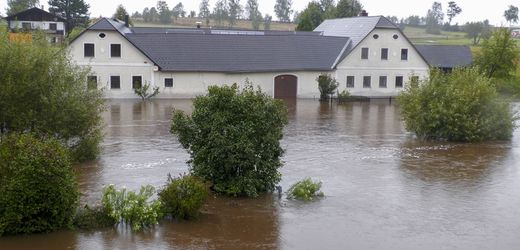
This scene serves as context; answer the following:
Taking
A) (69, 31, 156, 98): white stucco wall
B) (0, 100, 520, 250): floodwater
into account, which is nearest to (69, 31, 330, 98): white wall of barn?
(69, 31, 156, 98): white stucco wall

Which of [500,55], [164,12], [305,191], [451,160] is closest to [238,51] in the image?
[500,55]

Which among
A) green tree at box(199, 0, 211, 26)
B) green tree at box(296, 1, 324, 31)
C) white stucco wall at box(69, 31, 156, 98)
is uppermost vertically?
green tree at box(199, 0, 211, 26)

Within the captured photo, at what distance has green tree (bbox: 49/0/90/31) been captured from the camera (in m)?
79.6

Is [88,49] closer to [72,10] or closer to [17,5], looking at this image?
[72,10]

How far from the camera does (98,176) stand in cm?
1789

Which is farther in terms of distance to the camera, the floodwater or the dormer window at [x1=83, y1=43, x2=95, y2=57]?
the dormer window at [x1=83, y1=43, x2=95, y2=57]

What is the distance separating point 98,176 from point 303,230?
23.7 ft

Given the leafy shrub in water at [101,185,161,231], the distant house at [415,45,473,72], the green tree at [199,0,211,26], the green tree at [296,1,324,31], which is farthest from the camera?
the green tree at [199,0,211,26]

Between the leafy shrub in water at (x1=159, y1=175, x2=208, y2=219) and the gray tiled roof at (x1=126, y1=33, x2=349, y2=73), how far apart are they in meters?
25.2

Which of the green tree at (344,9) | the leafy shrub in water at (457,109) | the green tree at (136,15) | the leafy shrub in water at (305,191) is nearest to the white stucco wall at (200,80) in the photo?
the leafy shrub in water at (457,109)

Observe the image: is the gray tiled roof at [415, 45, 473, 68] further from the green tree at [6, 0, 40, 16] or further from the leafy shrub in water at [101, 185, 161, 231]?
the green tree at [6, 0, 40, 16]

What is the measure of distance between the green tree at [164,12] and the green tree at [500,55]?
90.8 meters

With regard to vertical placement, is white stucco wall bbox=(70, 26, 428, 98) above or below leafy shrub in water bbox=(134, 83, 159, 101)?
above

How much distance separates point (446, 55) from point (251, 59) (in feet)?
62.9
